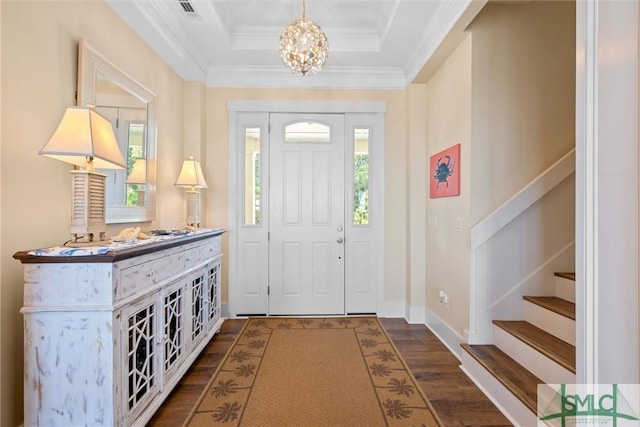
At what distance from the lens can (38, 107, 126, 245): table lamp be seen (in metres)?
1.56

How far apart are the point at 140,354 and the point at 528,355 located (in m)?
2.49

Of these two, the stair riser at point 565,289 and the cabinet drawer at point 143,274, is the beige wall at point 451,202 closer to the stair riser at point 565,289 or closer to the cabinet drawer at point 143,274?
the stair riser at point 565,289

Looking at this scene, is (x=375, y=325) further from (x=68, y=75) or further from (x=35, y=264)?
(x=68, y=75)

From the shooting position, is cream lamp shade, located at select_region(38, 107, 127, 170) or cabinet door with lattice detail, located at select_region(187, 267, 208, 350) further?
cabinet door with lattice detail, located at select_region(187, 267, 208, 350)

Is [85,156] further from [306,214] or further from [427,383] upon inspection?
[427,383]

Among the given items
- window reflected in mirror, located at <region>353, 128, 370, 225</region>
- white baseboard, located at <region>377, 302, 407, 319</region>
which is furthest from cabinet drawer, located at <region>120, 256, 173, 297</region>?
white baseboard, located at <region>377, 302, 407, 319</region>

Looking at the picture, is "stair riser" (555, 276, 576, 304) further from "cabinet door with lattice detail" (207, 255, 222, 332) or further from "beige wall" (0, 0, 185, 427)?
"beige wall" (0, 0, 185, 427)

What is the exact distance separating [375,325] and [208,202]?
7.99 feet

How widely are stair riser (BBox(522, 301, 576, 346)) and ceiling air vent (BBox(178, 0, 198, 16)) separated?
3669mm

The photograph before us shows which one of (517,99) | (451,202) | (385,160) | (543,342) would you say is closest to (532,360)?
(543,342)

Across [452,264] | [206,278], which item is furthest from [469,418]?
[206,278]

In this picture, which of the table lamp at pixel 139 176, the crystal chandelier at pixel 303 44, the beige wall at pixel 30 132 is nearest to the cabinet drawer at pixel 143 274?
the beige wall at pixel 30 132

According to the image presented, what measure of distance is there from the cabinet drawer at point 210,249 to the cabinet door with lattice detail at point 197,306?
4.9 inches

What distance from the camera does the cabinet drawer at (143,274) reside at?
5.36 feet
